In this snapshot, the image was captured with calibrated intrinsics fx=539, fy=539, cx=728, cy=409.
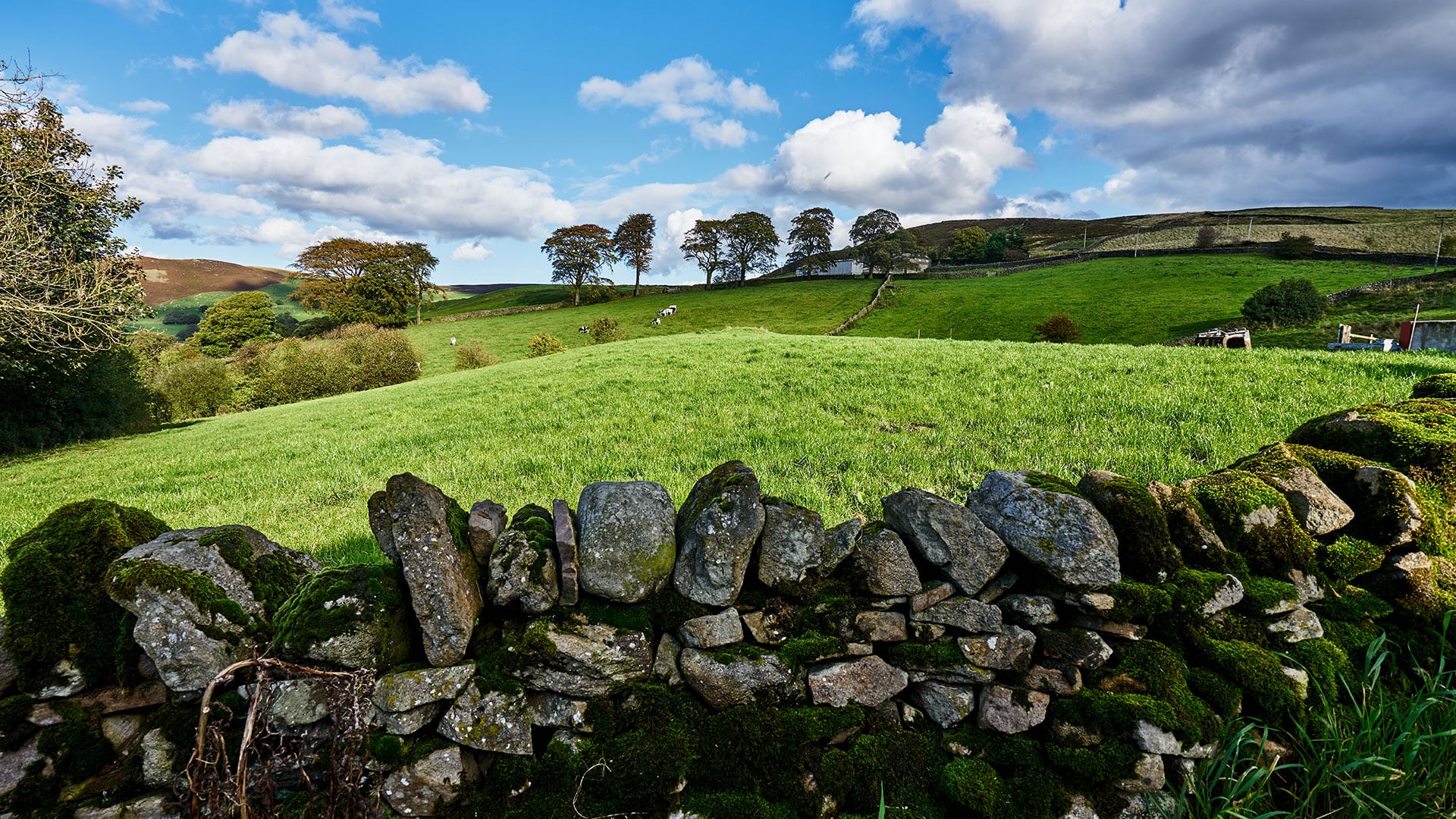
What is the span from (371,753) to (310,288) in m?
80.3

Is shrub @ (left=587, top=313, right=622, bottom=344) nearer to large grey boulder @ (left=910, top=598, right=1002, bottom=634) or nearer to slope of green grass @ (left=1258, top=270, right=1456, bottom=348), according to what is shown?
slope of green grass @ (left=1258, top=270, right=1456, bottom=348)

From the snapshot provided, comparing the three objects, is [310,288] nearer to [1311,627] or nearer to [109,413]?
[109,413]

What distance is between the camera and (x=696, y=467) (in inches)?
247

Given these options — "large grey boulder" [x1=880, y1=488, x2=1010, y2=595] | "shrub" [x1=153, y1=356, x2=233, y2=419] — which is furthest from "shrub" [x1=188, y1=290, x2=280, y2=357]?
"large grey boulder" [x1=880, y1=488, x2=1010, y2=595]

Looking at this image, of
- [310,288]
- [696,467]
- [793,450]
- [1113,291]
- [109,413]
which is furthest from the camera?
[310,288]

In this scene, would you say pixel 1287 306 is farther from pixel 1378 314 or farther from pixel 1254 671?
pixel 1254 671

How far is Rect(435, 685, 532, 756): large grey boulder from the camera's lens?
236cm

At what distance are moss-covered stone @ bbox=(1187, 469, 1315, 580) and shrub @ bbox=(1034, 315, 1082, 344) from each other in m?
36.6

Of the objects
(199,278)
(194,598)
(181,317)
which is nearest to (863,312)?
(194,598)

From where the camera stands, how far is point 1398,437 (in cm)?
372

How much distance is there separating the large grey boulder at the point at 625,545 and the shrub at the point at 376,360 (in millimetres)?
37194

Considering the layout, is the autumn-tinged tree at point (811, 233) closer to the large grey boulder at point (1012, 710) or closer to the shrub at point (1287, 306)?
the shrub at point (1287, 306)

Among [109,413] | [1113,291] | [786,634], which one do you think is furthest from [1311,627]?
[1113,291]

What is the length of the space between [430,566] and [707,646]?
4.38 feet
